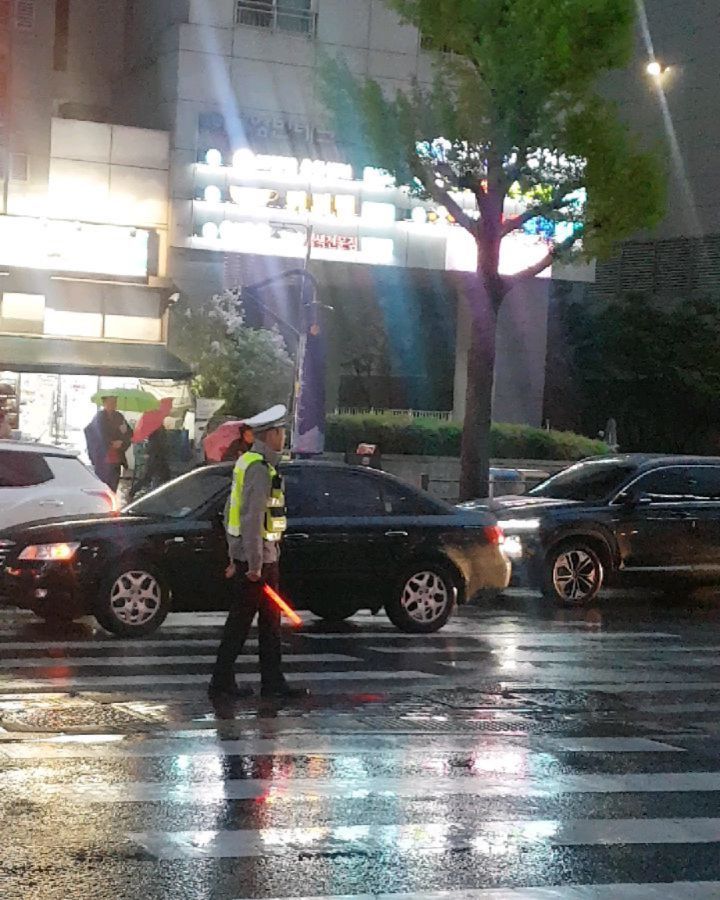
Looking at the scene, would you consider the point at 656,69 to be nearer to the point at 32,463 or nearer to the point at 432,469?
the point at 432,469

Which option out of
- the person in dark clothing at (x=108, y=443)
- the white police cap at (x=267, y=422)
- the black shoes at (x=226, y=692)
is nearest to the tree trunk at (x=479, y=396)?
the person in dark clothing at (x=108, y=443)

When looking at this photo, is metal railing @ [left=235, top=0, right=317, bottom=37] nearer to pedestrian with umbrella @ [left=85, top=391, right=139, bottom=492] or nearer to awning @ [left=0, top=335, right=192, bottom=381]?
awning @ [left=0, top=335, right=192, bottom=381]

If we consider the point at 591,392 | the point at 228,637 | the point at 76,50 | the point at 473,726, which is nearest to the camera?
the point at 473,726

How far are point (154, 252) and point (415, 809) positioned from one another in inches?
1019

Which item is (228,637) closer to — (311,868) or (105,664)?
(105,664)

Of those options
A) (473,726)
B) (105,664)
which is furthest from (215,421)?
(473,726)

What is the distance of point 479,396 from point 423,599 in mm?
10200

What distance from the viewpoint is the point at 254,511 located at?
33.2ft

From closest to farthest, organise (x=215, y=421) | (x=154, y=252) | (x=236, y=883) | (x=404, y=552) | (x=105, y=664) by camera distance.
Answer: (x=236, y=883) < (x=105, y=664) < (x=404, y=552) < (x=215, y=421) < (x=154, y=252)

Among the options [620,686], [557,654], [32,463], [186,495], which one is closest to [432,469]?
[32,463]

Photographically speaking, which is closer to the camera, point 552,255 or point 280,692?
point 280,692

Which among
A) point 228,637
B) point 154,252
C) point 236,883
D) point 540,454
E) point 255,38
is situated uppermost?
point 255,38

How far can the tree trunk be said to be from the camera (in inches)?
928

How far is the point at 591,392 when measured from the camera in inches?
1764
